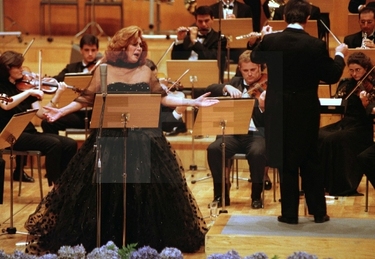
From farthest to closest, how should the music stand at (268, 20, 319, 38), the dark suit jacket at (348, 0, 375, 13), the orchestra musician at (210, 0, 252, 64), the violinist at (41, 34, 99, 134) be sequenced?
the orchestra musician at (210, 0, 252, 64), the dark suit jacket at (348, 0, 375, 13), the violinist at (41, 34, 99, 134), the music stand at (268, 20, 319, 38)

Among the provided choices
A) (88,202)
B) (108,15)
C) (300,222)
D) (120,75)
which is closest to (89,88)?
(120,75)

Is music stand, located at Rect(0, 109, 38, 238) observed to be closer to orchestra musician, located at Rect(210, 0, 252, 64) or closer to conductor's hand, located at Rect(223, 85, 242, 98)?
conductor's hand, located at Rect(223, 85, 242, 98)

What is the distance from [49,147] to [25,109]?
34 cm

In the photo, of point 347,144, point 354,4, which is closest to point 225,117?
point 347,144

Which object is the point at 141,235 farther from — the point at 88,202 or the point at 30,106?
the point at 30,106

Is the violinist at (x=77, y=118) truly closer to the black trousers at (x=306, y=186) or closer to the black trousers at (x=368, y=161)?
the black trousers at (x=368, y=161)

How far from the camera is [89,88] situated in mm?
4902

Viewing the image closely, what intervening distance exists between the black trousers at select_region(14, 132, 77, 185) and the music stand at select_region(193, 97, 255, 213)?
1.32 m

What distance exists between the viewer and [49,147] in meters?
6.17

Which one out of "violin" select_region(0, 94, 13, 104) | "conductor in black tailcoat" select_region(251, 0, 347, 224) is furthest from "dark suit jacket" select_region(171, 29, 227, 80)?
"conductor in black tailcoat" select_region(251, 0, 347, 224)

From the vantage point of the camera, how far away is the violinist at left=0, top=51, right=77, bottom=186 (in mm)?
5953

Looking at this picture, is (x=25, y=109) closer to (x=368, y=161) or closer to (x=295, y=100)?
(x=295, y=100)

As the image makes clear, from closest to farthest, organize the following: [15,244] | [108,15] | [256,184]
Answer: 1. [15,244]
2. [256,184]
3. [108,15]

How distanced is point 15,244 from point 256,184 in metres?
1.85
